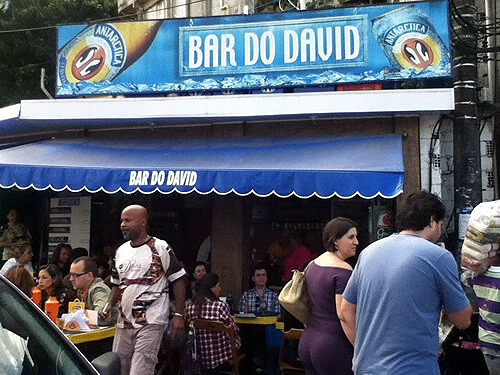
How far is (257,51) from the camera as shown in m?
8.56

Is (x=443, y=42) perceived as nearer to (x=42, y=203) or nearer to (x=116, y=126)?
(x=116, y=126)

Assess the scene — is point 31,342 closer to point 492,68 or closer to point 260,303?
point 260,303

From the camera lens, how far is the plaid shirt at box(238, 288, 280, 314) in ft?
23.0

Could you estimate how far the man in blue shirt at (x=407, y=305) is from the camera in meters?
2.88

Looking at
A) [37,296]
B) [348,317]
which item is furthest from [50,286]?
[348,317]

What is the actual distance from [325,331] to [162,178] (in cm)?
374

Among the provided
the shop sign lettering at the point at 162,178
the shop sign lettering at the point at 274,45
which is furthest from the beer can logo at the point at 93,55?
the shop sign lettering at the point at 162,178

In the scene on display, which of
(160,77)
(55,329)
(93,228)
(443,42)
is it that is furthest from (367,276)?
(93,228)

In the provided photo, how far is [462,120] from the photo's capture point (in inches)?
297

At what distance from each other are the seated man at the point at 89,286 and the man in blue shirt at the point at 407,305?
334 cm

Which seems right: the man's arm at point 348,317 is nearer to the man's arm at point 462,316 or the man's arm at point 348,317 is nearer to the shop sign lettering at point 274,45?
the man's arm at point 462,316

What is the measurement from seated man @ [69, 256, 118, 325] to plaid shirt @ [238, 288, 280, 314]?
184 centimetres

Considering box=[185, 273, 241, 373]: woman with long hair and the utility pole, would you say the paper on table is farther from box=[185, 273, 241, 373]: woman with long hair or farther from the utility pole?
the utility pole

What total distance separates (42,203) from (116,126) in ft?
8.41
